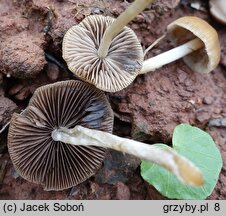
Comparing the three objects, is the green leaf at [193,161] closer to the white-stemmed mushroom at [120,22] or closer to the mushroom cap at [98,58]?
the mushroom cap at [98,58]

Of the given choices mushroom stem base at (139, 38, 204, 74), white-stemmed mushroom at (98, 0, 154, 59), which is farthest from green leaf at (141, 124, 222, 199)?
white-stemmed mushroom at (98, 0, 154, 59)

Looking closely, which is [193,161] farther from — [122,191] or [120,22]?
[120,22]

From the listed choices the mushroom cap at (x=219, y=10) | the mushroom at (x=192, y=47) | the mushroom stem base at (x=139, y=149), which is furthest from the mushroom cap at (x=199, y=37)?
the mushroom stem base at (x=139, y=149)

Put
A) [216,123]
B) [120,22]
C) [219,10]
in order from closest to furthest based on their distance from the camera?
1. [120,22]
2. [216,123]
3. [219,10]

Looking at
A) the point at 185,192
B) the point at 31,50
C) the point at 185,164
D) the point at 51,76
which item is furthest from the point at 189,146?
the point at 31,50

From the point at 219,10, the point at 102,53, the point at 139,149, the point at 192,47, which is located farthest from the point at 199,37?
the point at 139,149

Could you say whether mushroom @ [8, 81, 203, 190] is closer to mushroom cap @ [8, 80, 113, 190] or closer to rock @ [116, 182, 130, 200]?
mushroom cap @ [8, 80, 113, 190]
